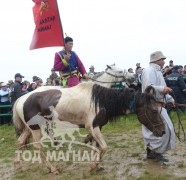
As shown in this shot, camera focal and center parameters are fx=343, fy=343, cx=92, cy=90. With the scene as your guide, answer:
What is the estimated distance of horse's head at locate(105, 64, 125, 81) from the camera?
9492mm

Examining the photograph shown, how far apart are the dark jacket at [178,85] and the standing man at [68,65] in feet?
14.5

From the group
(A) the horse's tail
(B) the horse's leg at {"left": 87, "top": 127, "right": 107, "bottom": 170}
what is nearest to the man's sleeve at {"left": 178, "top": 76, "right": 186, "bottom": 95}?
(B) the horse's leg at {"left": 87, "top": 127, "right": 107, "bottom": 170}

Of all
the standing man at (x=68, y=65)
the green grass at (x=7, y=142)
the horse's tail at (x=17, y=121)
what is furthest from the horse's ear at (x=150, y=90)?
the green grass at (x=7, y=142)

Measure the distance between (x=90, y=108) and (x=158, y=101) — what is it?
1.23 meters

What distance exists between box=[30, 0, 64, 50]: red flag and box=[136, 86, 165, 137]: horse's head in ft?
7.74

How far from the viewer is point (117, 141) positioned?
880 cm

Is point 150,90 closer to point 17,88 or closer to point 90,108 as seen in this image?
point 90,108

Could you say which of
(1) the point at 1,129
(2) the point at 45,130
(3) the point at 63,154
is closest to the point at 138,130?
(3) the point at 63,154

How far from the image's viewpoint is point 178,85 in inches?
441

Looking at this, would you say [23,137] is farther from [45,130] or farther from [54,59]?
[54,59]

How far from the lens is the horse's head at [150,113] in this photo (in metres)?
5.92

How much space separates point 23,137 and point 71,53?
2130 mm

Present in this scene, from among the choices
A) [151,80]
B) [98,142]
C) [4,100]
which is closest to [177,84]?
[151,80]

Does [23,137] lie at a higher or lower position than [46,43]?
lower
